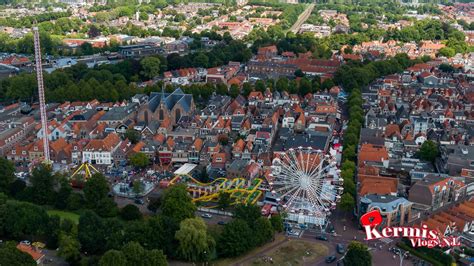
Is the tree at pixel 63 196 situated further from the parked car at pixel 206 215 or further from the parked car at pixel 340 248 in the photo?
the parked car at pixel 340 248

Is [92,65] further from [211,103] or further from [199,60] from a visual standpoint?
[211,103]

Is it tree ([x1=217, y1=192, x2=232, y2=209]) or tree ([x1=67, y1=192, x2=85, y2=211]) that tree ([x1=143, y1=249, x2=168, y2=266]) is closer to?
tree ([x1=217, y1=192, x2=232, y2=209])

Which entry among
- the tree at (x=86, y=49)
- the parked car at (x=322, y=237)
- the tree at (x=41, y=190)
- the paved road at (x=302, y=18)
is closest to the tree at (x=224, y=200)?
the parked car at (x=322, y=237)

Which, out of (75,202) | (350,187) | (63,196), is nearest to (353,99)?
(350,187)

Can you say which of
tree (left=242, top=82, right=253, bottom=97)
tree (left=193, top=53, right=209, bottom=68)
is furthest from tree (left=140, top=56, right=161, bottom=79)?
tree (left=242, top=82, right=253, bottom=97)

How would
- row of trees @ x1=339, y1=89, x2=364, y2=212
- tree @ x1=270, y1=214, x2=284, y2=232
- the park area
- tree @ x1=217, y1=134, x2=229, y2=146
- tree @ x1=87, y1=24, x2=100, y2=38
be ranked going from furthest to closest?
tree @ x1=87, y1=24, x2=100, y2=38 < tree @ x1=217, y1=134, x2=229, y2=146 < row of trees @ x1=339, y1=89, x2=364, y2=212 < tree @ x1=270, y1=214, x2=284, y2=232 < the park area

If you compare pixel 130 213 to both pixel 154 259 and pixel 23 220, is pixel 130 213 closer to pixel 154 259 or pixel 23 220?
pixel 23 220
